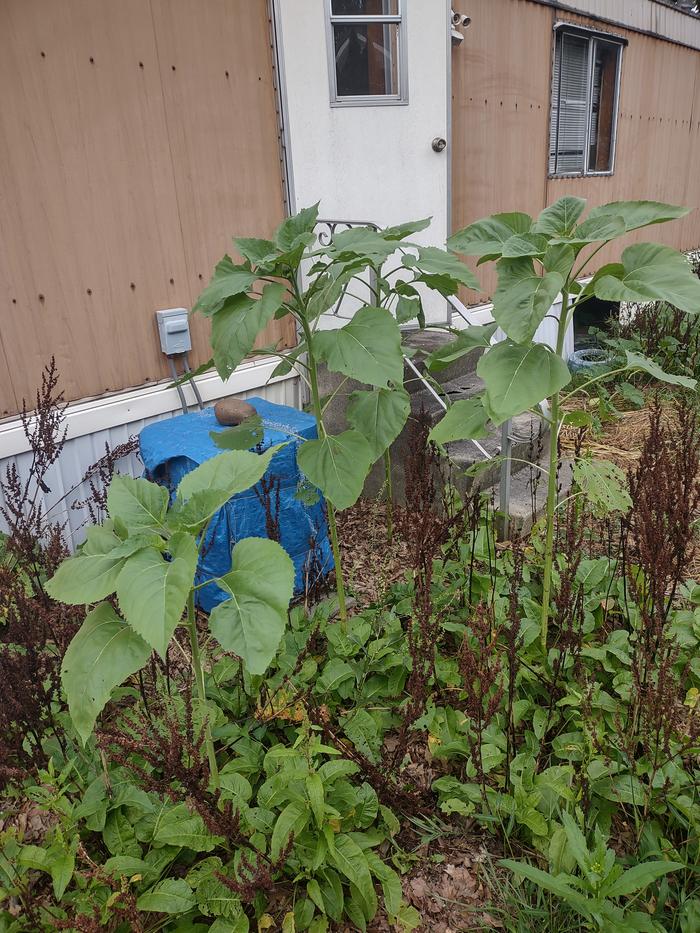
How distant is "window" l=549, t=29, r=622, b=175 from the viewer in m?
6.73

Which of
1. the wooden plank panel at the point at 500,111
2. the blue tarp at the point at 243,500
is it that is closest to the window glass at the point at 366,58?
the wooden plank panel at the point at 500,111

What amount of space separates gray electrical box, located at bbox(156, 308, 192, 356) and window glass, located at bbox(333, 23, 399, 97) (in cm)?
186

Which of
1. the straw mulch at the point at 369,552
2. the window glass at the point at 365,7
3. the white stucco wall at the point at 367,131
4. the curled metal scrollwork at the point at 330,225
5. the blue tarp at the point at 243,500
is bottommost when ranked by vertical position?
the straw mulch at the point at 369,552

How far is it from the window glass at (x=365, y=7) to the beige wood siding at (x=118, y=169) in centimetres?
52

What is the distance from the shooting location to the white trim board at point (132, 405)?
11.4 feet

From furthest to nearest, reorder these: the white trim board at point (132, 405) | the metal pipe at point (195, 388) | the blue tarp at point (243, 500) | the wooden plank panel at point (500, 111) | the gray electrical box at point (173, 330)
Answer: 1. the wooden plank panel at point (500, 111)
2. the metal pipe at point (195, 388)
3. the gray electrical box at point (173, 330)
4. the white trim board at point (132, 405)
5. the blue tarp at point (243, 500)

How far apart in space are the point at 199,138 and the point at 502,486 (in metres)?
2.63

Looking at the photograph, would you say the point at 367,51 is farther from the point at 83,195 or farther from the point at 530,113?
the point at 530,113

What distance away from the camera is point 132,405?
3.89 meters

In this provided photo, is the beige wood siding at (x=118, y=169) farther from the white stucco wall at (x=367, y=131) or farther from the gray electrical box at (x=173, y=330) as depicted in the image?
A: the white stucco wall at (x=367, y=131)

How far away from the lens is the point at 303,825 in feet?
5.76

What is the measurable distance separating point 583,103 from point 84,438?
21.0 feet

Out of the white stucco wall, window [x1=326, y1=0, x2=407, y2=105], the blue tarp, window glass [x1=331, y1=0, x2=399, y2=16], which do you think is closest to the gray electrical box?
the blue tarp

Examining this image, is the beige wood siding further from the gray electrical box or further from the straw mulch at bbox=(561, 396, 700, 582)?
the straw mulch at bbox=(561, 396, 700, 582)
